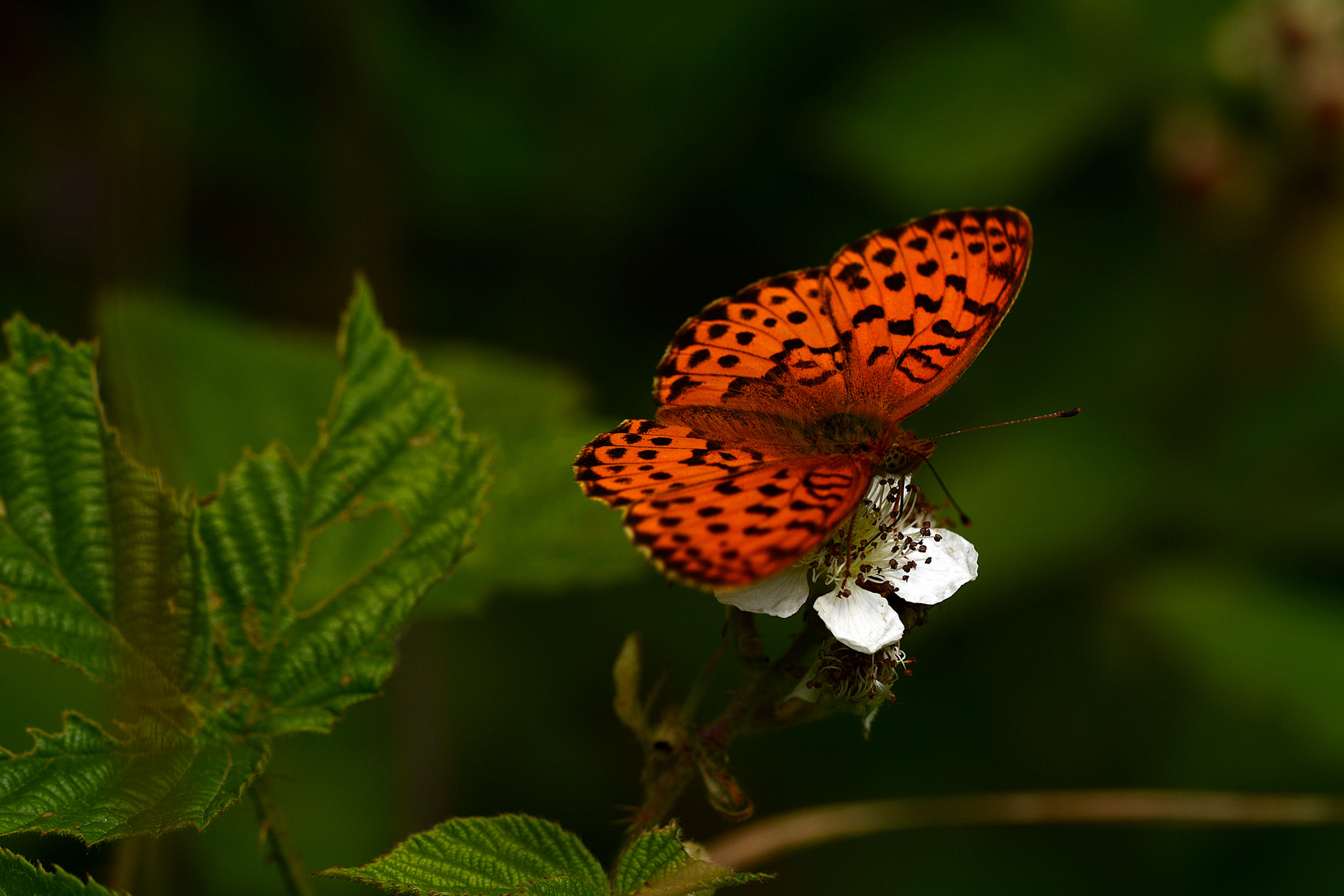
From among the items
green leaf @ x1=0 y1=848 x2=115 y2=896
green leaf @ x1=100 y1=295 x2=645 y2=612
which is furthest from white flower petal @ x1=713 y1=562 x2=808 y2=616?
green leaf @ x1=0 y1=848 x2=115 y2=896

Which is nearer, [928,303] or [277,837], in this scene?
[277,837]

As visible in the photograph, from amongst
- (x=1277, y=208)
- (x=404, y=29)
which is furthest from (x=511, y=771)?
A: (x=1277, y=208)

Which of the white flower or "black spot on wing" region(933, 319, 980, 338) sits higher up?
"black spot on wing" region(933, 319, 980, 338)

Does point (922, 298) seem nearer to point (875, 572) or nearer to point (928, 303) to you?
point (928, 303)

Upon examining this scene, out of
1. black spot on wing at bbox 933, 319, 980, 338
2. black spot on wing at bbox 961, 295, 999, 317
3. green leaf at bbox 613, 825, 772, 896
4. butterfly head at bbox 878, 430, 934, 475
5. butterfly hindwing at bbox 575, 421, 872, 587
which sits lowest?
green leaf at bbox 613, 825, 772, 896

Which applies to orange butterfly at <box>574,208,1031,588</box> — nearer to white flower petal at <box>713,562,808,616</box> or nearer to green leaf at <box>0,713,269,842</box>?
white flower petal at <box>713,562,808,616</box>

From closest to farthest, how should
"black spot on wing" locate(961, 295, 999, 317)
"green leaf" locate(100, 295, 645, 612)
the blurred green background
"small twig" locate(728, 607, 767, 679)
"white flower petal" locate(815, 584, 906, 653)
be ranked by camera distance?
"white flower petal" locate(815, 584, 906, 653)
"small twig" locate(728, 607, 767, 679)
"black spot on wing" locate(961, 295, 999, 317)
"green leaf" locate(100, 295, 645, 612)
the blurred green background

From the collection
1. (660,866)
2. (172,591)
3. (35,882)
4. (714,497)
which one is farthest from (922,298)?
(35,882)

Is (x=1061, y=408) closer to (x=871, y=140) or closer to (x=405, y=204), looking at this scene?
(x=871, y=140)
